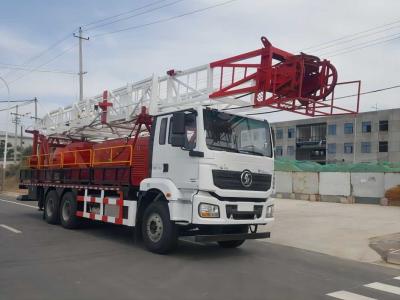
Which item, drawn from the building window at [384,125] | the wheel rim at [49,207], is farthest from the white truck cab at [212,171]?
the building window at [384,125]

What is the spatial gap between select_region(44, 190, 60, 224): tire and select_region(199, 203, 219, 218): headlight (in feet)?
21.7

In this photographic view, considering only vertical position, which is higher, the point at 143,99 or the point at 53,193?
the point at 143,99

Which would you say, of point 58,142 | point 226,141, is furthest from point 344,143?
point 226,141

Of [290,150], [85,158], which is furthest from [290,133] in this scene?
[85,158]

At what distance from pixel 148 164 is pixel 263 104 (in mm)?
2762

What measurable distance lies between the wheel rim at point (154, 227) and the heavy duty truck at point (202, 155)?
0.07ft

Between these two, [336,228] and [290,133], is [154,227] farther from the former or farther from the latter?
[290,133]

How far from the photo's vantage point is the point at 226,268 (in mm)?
8047

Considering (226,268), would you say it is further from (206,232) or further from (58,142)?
(58,142)

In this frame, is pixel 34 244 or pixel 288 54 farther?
pixel 34 244

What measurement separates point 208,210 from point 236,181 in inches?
34.3

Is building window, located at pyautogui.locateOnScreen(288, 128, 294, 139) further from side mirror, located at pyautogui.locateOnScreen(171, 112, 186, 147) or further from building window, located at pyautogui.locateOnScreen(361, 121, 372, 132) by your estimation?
side mirror, located at pyautogui.locateOnScreen(171, 112, 186, 147)

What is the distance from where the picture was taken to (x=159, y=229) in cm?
906

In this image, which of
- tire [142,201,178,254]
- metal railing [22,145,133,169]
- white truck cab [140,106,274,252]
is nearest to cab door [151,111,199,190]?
white truck cab [140,106,274,252]
